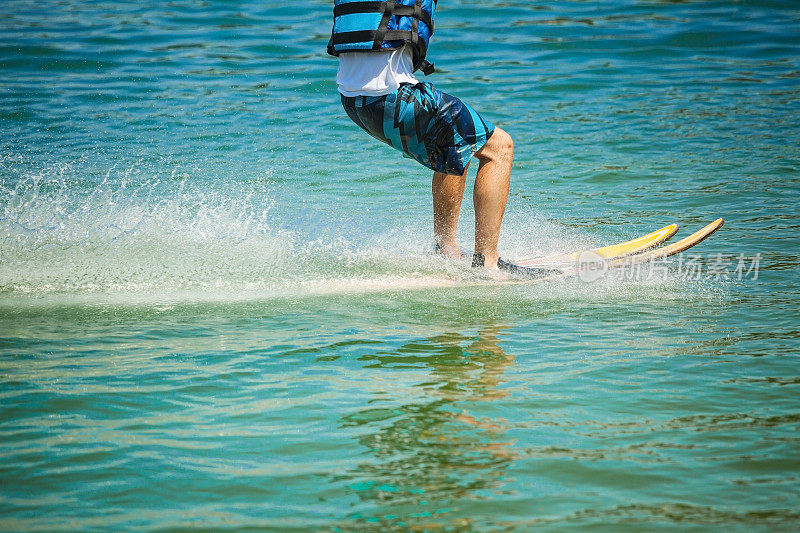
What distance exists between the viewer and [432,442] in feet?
9.18

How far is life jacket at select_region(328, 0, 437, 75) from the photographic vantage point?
4.23 meters

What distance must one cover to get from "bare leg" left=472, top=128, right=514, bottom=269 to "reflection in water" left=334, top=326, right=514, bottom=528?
118cm

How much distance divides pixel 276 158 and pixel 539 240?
3700 millimetres

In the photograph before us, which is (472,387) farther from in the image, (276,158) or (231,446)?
(276,158)

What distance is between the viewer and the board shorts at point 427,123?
438 centimetres

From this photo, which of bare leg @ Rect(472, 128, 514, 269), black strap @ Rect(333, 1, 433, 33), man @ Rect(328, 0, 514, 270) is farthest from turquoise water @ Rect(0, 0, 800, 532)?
black strap @ Rect(333, 1, 433, 33)

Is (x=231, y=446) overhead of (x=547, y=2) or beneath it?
beneath

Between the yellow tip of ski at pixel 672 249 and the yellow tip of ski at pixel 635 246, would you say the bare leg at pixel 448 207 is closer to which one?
the yellow tip of ski at pixel 635 246

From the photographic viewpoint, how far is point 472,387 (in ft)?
10.6

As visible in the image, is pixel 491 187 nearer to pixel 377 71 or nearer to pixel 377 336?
pixel 377 71

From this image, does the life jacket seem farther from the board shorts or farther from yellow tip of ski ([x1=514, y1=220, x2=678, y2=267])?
yellow tip of ski ([x1=514, y1=220, x2=678, y2=267])

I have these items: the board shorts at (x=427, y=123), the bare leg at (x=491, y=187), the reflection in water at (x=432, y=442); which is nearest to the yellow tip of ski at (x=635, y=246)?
the bare leg at (x=491, y=187)

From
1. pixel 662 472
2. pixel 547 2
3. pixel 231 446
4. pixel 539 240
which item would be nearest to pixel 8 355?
pixel 231 446

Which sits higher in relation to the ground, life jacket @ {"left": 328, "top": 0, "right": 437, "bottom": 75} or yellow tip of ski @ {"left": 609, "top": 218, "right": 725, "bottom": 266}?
life jacket @ {"left": 328, "top": 0, "right": 437, "bottom": 75}
